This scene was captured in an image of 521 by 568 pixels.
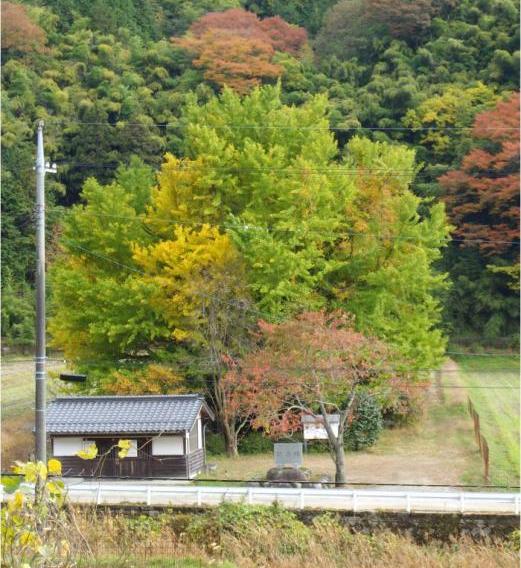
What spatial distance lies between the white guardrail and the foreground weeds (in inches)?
23.5

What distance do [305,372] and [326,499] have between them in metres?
4.62

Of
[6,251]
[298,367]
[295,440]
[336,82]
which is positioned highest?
[336,82]

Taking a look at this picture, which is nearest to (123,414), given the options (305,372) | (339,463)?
(305,372)

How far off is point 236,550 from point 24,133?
37904 millimetres

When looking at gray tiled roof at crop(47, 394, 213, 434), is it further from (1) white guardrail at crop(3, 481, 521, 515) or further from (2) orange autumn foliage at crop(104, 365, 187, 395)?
(1) white guardrail at crop(3, 481, 521, 515)

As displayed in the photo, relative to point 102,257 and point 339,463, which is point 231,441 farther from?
Result: point 102,257

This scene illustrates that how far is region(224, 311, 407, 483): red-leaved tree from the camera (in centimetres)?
2003

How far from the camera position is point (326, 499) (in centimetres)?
1600

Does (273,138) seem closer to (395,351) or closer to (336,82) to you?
(395,351)

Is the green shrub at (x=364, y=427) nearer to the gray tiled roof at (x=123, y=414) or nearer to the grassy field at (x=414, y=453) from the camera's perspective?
the grassy field at (x=414, y=453)

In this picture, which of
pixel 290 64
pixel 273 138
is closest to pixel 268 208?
pixel 273 138

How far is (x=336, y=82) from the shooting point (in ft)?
165

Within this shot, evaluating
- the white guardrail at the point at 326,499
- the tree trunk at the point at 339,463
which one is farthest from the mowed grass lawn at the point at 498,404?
the white guardrail at the point at 326,499

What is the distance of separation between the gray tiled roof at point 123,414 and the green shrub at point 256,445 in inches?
105
